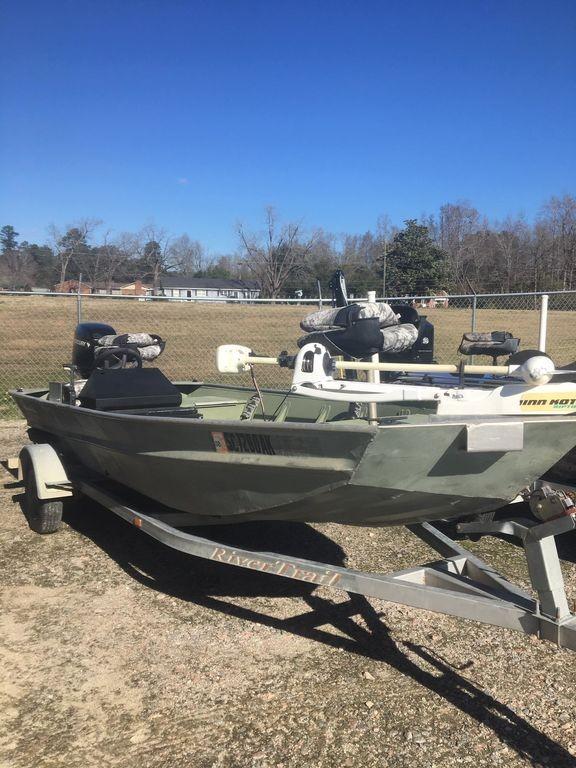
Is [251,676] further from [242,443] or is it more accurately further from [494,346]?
[494,346]

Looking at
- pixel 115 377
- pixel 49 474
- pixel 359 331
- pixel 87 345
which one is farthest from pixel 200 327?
pixel 359 331

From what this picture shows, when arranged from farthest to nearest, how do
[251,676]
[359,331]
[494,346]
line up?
[494,346], [359,331], [251,676]

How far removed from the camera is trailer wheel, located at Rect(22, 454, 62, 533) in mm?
5102

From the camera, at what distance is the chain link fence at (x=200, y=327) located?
13062mm

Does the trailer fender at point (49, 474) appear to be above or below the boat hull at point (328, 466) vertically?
below

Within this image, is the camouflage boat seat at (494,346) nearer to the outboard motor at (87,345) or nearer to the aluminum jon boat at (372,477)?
the aluminum jon boat at (372,477)

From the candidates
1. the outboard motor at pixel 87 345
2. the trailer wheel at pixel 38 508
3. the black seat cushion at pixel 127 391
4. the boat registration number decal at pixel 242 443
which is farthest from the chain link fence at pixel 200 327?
the boat registration number decal at pixel 242 443

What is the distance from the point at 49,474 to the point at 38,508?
0.37 meters

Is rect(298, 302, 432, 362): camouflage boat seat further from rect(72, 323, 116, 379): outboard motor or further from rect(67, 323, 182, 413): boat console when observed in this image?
rect(72, 323, 116, 379): outboard motor

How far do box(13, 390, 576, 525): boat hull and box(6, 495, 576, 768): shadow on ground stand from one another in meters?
0.60

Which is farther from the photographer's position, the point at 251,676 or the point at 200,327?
the point at 200,327

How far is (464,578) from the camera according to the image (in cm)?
328

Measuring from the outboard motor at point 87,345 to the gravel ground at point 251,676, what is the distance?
71.7 inches

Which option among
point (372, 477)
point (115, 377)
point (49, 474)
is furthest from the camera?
point (49, 474)
